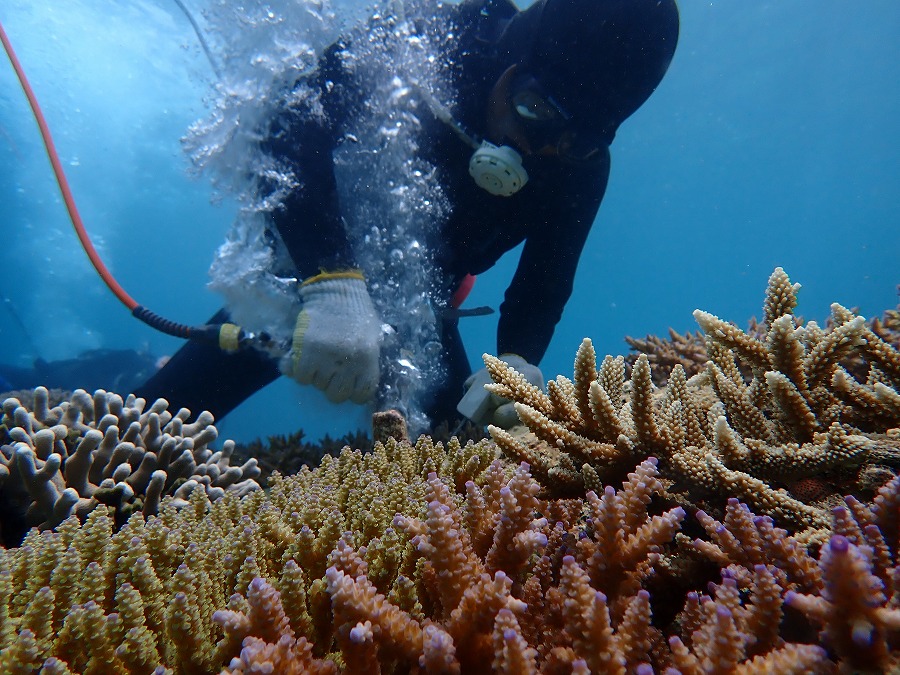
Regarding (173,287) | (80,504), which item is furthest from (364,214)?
(173,287)

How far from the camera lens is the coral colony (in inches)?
36.5

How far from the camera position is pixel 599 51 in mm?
3492

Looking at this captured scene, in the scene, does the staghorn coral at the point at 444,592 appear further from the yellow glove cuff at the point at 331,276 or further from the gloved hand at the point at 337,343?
the yellow glove cuff at the point at 331,276

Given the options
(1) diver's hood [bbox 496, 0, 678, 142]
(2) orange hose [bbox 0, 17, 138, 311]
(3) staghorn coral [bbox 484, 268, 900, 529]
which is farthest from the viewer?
(2) orange hose [bbox 0, 17, 138, 311]

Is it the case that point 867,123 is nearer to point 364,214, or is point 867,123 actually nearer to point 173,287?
point 364,214

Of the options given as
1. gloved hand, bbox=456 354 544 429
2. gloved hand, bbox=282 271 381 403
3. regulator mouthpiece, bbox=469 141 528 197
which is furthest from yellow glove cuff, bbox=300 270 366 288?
regulator mouthpiece, bbox=469 141 528 197

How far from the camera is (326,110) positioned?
410 centimetres

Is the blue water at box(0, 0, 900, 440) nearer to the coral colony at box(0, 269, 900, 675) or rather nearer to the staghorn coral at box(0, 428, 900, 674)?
the coral colony at box(0, 269, 900, 675)

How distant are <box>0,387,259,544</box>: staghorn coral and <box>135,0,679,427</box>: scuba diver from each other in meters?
0.90

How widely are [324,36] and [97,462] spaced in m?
4.72

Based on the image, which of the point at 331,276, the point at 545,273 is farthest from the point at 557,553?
the point at 545,273

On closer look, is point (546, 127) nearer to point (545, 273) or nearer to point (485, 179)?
point (485, 179)

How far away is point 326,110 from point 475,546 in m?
4.03

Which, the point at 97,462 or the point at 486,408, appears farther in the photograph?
the point at 486,408
